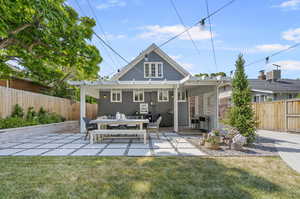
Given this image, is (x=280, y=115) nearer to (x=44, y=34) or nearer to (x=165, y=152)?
(x=165, y=152)

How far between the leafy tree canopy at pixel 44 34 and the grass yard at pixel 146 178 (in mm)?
3770

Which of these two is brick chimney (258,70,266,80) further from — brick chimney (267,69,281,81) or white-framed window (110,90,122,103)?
white-framed window (110,90,122,103)

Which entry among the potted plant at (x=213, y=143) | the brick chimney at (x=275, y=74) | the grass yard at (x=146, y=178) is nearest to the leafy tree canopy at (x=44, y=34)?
the grass yard at (x=146, y=178)

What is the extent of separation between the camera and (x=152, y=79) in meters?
12.2

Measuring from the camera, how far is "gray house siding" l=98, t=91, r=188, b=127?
11.3 metres

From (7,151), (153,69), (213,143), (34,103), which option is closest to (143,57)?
(153,69)

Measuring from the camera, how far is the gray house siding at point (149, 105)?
37.0ft

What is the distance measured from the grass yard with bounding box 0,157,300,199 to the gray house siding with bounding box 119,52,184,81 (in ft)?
28.9

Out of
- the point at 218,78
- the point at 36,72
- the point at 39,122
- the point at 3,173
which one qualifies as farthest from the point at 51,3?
the point at 36,72

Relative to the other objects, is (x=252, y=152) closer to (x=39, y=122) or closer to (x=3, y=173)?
(x=3, y=173)

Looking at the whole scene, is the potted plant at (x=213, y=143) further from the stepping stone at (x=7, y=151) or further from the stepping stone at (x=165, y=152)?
the stepping stone at (x=7, y=151)

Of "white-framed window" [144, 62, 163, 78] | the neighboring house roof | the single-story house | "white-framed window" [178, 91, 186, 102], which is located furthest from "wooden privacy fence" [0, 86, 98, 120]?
the neighboring house roof

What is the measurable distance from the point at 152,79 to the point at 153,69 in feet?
2.87

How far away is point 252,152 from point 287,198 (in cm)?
256
